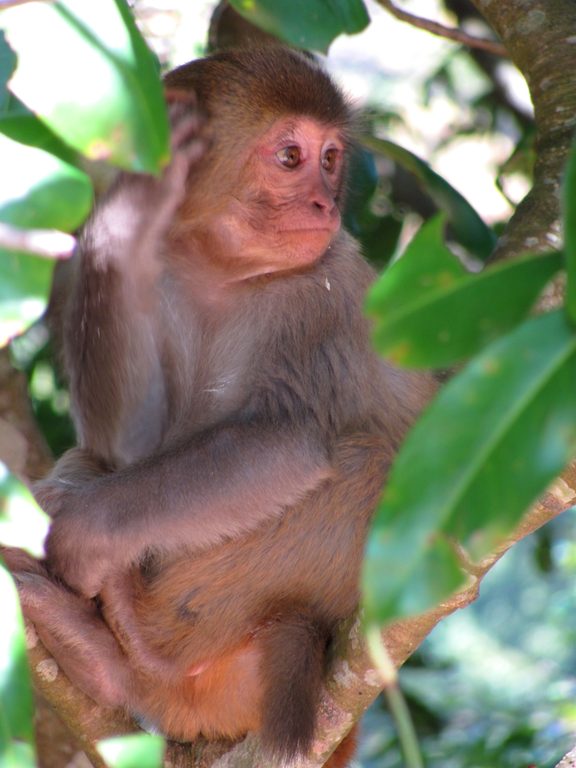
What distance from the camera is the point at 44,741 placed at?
4.69m

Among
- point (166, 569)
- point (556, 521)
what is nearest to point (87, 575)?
point (166, 569)

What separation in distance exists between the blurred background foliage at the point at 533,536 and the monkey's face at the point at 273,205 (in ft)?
2.72

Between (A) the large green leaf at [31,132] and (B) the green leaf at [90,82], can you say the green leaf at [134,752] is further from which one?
(A) the large green leaf at [31,132]

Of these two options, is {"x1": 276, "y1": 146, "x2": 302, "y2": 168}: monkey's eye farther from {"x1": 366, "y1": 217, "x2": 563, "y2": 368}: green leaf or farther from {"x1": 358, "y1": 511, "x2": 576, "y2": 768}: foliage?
{"x1": 358, "y1": 511, "x2": 576, "y2": 768}: foliage

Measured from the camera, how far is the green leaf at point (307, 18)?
116 inches

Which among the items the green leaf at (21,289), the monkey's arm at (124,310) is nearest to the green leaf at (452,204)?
the monkey's arm at (124,310)

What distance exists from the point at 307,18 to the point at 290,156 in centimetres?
77

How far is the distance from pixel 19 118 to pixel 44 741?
333 cm

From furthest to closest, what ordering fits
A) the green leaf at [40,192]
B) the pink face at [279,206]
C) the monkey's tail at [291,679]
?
the pink face at [279,206] < the monkey's tail at [291,679] < the green leaf at [40,192]

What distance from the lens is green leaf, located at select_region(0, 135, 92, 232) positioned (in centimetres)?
173

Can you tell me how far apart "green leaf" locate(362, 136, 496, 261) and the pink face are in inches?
34.1

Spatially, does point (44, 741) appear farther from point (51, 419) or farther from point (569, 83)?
point (569, 83)

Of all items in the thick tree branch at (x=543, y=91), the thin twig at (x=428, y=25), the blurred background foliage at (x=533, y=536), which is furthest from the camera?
the blurred background foliage at (x=533, y=536)

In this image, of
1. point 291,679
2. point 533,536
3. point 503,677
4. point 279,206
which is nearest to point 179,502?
point 291,679
